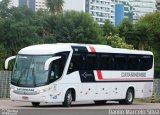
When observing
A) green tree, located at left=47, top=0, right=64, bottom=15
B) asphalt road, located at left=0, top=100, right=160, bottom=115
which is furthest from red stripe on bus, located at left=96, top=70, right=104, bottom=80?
green tree, located at left=47, top=0, right=64, bottom=15

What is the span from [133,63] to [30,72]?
8423 millimetres

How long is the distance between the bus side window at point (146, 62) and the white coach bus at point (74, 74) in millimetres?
128

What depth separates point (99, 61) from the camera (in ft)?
100

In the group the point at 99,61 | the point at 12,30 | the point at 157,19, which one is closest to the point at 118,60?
the point at 99,61

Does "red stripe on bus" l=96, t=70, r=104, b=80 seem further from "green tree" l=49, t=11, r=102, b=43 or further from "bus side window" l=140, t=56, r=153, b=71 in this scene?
"green tree" l=49, t=11, r=102, b=43

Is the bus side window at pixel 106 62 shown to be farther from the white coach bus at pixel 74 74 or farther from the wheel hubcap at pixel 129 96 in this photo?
the wheel hubcap at pixel 129 96

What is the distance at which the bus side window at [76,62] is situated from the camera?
2830cm

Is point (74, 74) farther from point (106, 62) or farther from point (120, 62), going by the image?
point (120, 62)

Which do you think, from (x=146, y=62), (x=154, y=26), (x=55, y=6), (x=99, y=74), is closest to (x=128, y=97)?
(x=146, y=62)

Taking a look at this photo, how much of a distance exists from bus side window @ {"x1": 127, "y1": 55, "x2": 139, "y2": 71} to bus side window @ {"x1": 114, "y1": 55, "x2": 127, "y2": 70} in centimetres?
52

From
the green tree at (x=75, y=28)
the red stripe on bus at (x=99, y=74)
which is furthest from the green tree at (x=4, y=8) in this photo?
the red stripe on bus at (x=99, y=74)

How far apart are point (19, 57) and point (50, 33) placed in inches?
1986

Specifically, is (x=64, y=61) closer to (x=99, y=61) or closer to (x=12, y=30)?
(x=99, y=61)

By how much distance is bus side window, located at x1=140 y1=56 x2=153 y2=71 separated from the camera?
3441 centimetres
